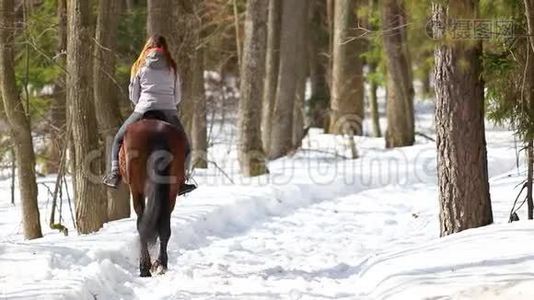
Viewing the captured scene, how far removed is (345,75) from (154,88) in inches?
612

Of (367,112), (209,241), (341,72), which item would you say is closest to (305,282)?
(209,241)

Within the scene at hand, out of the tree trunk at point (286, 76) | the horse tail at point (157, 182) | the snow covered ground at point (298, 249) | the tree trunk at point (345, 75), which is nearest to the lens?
the snow covered ground at point (298, 249)

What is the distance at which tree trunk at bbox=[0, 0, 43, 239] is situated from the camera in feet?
38.1

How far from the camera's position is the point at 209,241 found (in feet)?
37.6

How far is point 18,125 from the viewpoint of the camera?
1184 centimetres

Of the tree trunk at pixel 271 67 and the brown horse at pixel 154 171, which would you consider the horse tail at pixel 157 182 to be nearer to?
the brown horse at pixel 154 171

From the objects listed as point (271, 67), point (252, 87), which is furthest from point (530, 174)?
point (271, 67)

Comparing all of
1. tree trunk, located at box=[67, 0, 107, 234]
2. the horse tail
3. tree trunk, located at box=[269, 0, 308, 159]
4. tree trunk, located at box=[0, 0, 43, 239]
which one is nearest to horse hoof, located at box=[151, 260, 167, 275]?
the horse tail

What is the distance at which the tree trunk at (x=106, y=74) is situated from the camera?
11805mm

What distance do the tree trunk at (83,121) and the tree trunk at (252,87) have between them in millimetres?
6577

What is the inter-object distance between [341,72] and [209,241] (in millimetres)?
13489

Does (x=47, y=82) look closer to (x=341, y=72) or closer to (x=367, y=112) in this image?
(x=341, y=72)

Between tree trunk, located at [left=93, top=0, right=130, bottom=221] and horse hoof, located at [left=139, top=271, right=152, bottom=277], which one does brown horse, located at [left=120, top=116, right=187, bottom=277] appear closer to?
horse hoof, located at [left=139, top=271, right=152, bottom=277]

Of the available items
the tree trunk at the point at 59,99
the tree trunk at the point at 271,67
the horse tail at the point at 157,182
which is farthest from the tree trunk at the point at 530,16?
the tree trunk at the point at 271,67
